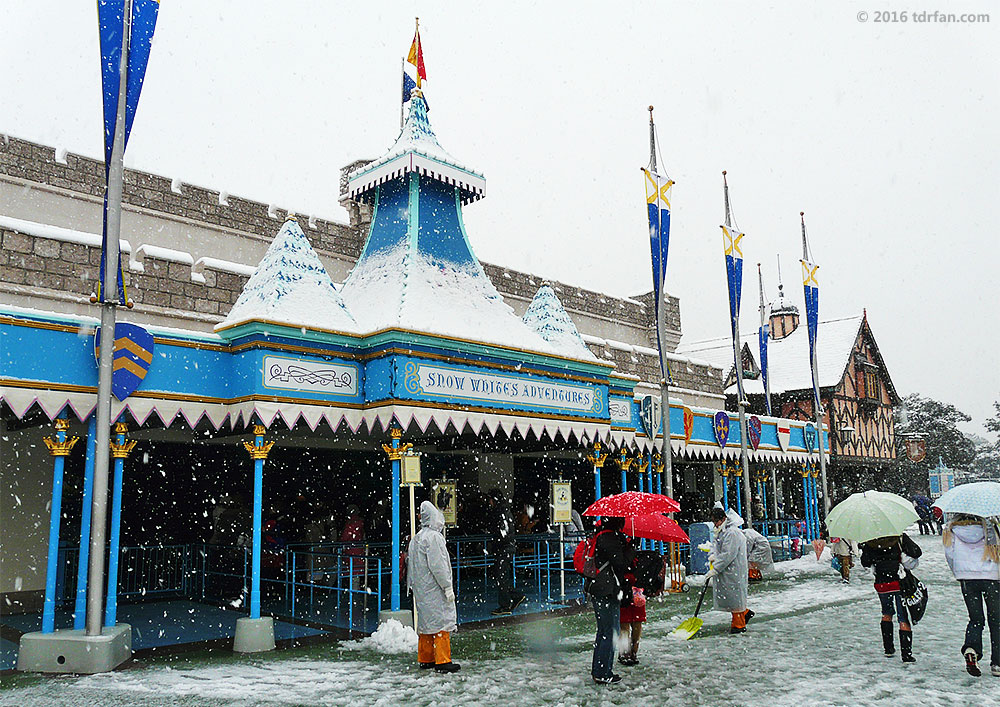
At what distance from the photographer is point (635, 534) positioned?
336 inches

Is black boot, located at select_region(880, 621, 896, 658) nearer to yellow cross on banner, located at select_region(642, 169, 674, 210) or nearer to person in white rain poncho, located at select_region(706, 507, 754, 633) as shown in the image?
person in white rain poncho, located at select_region(706, 507, 754, 633)

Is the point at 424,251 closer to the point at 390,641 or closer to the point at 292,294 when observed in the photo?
the point at 292,294

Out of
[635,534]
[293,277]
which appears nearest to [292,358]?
[293,277]

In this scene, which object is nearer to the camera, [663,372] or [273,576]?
[273,576]

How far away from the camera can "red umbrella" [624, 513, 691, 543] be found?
8484mm

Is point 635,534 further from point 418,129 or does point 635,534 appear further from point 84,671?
point 418,129

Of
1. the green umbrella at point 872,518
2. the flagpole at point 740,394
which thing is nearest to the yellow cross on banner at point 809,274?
the flagpole at point 740,394

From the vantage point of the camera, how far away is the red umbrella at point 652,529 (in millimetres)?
8484

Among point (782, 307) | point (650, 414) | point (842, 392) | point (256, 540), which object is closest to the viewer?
point (256, 540)

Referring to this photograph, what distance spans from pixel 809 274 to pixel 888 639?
15.2 metres

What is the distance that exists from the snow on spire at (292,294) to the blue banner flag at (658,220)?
6.25 m

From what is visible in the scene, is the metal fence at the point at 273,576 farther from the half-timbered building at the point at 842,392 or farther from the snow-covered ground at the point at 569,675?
the half-timbered building at the point at 842,392

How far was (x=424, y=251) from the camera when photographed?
39.0ft

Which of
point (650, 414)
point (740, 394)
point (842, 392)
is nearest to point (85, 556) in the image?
point (650, 414)
